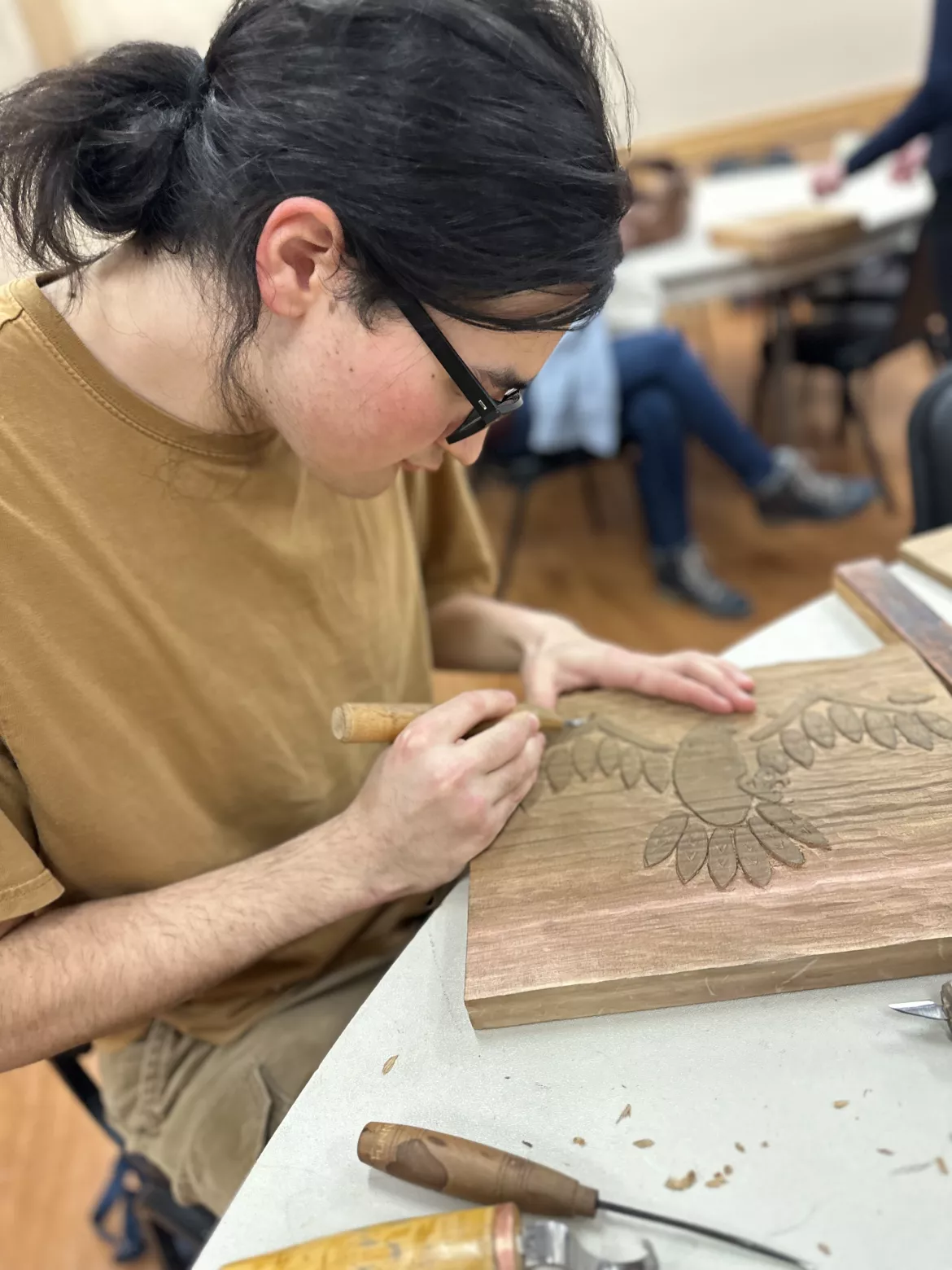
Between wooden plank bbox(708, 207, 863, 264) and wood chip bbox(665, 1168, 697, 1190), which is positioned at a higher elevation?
wood chip bbox(665, 1168, 697, 1190)

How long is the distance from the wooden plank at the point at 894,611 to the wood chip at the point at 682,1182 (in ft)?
1.73

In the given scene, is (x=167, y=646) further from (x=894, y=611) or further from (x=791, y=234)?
(x=791, y=234)

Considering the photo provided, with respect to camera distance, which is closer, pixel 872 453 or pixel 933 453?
pixel 933 453

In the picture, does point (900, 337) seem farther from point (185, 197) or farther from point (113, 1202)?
point (113, 1202)

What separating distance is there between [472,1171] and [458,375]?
56cm

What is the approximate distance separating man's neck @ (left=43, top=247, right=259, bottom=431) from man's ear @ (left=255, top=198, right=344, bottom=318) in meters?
0.10

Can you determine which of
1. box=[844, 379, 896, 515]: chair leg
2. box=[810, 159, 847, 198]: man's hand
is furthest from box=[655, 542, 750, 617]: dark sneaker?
box=[810, 159, 847, 198]: man's hand

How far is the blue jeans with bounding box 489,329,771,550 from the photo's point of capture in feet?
8.87

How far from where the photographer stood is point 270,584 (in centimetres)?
90

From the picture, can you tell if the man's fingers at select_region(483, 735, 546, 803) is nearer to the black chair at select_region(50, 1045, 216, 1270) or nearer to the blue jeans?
the black chair at select_region(50, 1045, 216, 1270)

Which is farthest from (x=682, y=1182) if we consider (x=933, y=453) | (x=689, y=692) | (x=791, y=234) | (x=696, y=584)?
(x=791, y=234)

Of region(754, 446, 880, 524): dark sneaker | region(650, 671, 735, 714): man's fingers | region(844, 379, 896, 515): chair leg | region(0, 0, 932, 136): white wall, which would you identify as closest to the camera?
region(650, 671, 735, 714): man's fingers

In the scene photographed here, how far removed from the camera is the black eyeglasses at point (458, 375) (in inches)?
26.5

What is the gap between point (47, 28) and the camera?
152 inches
